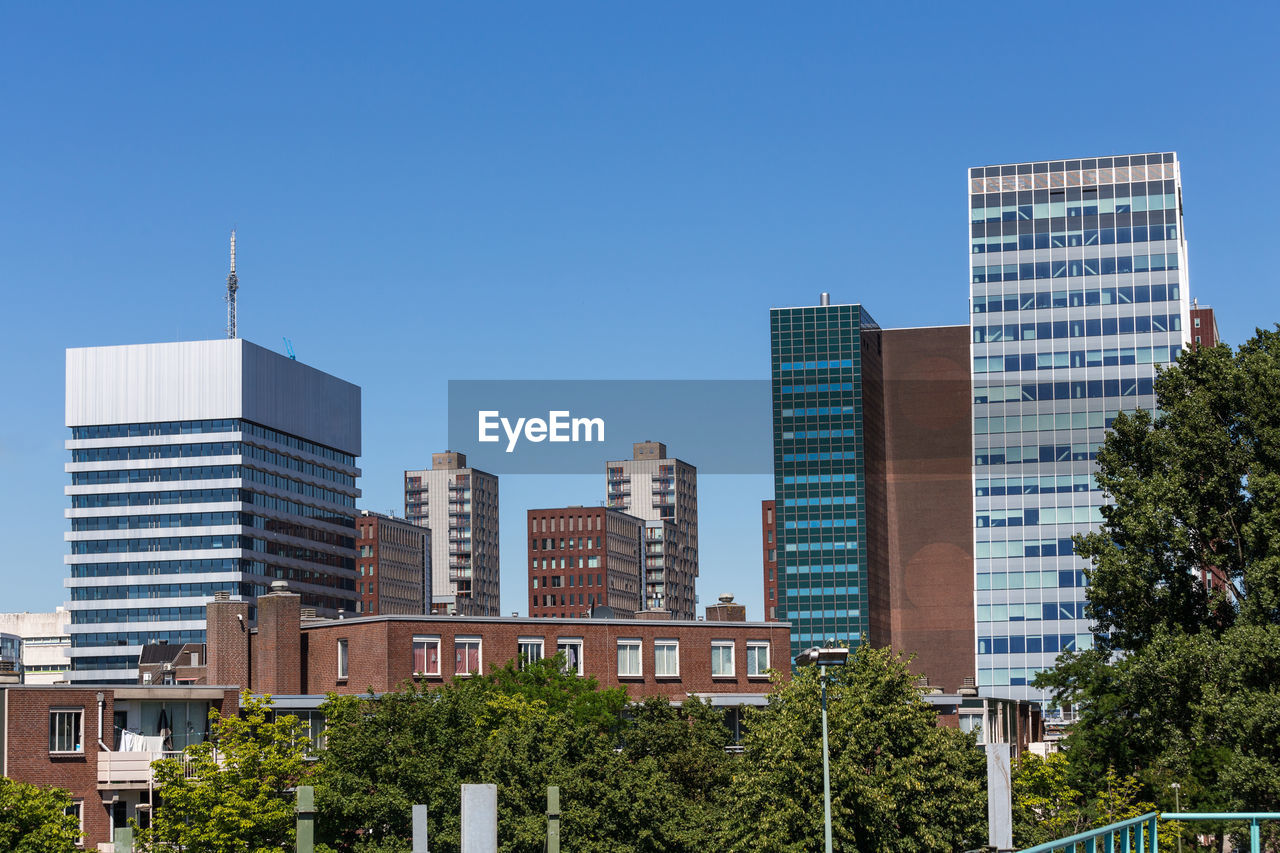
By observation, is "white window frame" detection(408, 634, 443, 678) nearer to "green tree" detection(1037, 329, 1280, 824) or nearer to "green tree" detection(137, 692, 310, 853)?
"green tree" detection(137, 692, 310, 853)

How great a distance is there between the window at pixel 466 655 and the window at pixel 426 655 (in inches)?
48.1

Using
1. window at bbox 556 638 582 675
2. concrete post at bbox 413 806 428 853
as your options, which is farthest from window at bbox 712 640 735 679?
concrete post at bbox 413 806 428 853

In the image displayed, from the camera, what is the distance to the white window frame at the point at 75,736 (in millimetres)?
79188

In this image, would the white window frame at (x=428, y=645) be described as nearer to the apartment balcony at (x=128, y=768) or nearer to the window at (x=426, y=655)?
the window at (x=426, y=655)

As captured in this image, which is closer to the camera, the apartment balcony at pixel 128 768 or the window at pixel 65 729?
the window at pixel 65 729

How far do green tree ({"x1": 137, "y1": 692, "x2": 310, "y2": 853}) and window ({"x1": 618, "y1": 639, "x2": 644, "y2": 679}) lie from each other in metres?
29.7

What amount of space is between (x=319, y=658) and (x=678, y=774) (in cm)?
3050

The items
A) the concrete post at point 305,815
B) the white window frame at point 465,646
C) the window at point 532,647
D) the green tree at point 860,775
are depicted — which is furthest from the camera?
the window at point 532,647

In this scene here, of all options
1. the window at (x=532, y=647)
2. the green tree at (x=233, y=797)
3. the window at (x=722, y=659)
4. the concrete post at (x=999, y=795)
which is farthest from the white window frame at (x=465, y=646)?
the concrete post at (x=999, y=795)

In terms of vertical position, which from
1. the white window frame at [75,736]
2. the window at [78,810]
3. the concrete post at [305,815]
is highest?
the concrete post at [305,815]

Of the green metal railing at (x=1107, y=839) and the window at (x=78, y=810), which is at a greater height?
the green metal railing at (x=1107, y=839)

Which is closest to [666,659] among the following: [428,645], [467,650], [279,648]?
[467,650]

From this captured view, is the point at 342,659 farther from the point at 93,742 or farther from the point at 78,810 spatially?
the point at 78,810

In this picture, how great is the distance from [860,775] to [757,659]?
144 ft
